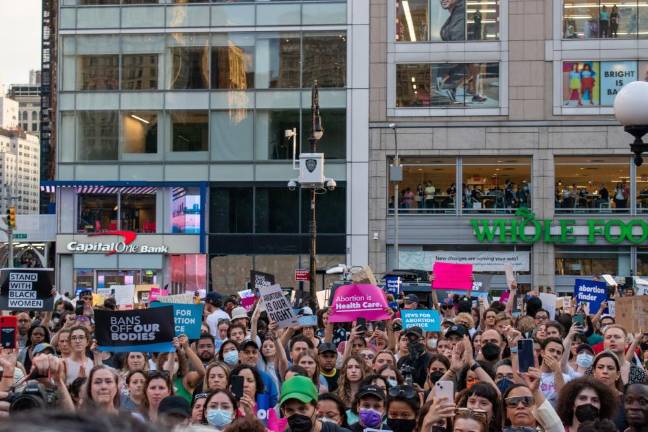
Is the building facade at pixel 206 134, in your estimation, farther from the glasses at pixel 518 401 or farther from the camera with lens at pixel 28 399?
the camera with lens at pixel 28 399

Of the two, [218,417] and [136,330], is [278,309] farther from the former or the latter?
[218,417]

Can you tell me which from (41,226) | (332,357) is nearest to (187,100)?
(41,226)

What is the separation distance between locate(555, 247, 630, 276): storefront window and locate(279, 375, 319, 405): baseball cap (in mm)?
39314

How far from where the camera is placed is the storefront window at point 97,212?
47.3 metres

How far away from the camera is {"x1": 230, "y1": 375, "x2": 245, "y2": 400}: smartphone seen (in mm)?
7947

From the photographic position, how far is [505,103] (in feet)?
149

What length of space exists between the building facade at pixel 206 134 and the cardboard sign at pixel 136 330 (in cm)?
3524

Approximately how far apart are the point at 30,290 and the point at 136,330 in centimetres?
489

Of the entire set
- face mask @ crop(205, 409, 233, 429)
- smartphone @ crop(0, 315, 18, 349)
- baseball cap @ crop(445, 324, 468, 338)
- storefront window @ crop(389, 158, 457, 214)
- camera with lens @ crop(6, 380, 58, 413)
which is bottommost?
face mask @ crop(205, 409, 233, 429)

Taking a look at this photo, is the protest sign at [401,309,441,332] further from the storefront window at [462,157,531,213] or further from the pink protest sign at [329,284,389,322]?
the storefront window at [462,157,531,213]

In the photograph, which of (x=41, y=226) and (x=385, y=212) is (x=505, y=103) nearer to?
(x=385, y=212)

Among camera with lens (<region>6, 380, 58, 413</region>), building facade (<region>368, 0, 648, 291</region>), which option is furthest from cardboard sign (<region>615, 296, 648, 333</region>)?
building facade (<region>368, 0, 648, 291</region>)

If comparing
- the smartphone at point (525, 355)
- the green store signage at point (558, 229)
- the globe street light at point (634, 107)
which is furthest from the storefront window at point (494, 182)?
the globe street light at point (634, 107)

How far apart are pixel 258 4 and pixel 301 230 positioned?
9.33m
